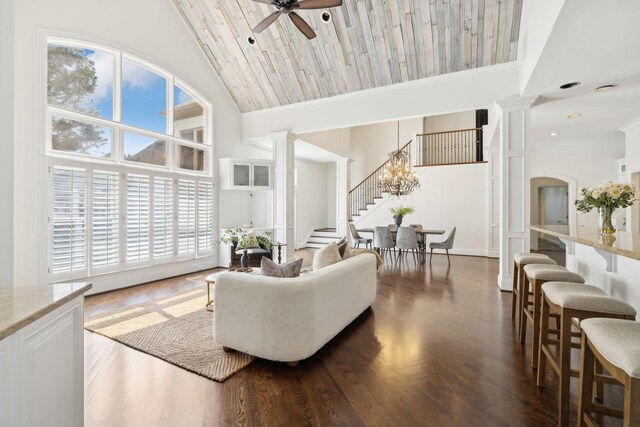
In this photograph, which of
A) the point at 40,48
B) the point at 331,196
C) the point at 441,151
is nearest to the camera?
the point at 40,48

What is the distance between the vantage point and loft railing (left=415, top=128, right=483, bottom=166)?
926 centimetres

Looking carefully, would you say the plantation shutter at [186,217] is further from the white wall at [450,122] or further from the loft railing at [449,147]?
the white wall at [450,122]

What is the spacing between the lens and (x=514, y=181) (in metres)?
4.53

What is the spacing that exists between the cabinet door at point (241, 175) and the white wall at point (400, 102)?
98 cm

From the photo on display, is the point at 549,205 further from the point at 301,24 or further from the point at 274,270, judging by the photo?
the point at 274,270

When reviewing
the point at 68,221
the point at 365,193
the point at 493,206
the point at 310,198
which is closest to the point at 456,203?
the point at 493,206

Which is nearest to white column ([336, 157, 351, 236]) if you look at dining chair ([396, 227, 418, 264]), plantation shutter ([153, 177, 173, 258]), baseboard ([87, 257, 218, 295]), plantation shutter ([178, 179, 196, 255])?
dining chair ([396, 227, 418, 264])

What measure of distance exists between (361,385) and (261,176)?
5354 millimetres

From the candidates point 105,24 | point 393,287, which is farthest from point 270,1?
point 393,287

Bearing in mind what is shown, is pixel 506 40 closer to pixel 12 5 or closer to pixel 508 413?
pixel 508 413

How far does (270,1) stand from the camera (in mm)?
3434

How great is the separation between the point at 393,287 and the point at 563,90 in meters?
3.57

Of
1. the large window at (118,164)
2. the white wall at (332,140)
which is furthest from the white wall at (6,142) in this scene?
the white wall at (332,140)

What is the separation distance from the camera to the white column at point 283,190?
22.0 feet
